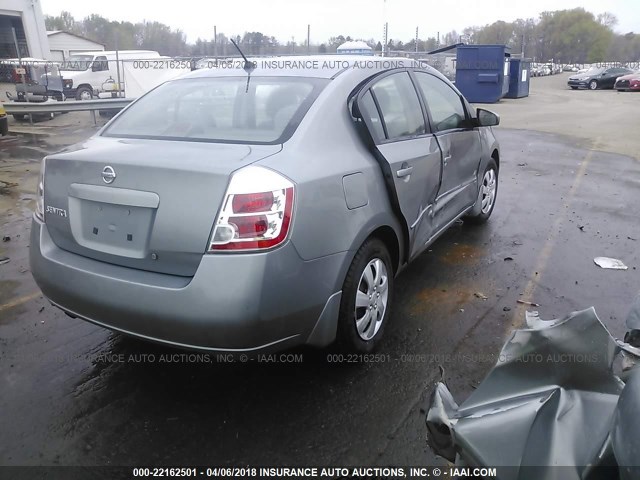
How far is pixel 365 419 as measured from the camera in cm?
264

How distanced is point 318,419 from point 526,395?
1.21 metres

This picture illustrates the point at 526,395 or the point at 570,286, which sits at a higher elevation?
the point at 526,395

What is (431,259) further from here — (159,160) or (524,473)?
(524,473)

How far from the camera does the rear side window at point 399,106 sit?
337 centimetres

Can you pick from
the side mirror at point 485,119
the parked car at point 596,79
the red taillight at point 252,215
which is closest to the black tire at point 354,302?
the red taillight at point 252,215

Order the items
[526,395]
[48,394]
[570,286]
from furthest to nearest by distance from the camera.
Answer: [570,286] → [48,394] → [526,395]

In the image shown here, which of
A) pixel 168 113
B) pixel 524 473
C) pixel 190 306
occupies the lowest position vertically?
pixel 524 473

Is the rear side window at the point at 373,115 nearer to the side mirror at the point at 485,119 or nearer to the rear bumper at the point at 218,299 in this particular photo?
the rear bumper at the point at 218,299

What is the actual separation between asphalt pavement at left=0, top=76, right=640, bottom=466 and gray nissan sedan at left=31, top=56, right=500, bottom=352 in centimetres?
36

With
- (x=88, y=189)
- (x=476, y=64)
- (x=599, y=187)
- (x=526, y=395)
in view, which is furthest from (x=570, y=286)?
(x=476, y=64)

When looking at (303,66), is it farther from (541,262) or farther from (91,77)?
(91,77)

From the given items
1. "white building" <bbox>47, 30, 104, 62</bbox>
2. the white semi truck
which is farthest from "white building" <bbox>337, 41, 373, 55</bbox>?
"white building" <bbox>47, 30, 104, 62</bbox>

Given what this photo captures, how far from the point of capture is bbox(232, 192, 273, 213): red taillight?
7.55ft

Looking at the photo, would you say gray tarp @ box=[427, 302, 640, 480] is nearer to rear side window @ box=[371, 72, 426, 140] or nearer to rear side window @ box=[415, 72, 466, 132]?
rear side window @ box=[371, 72, 426, 140]
